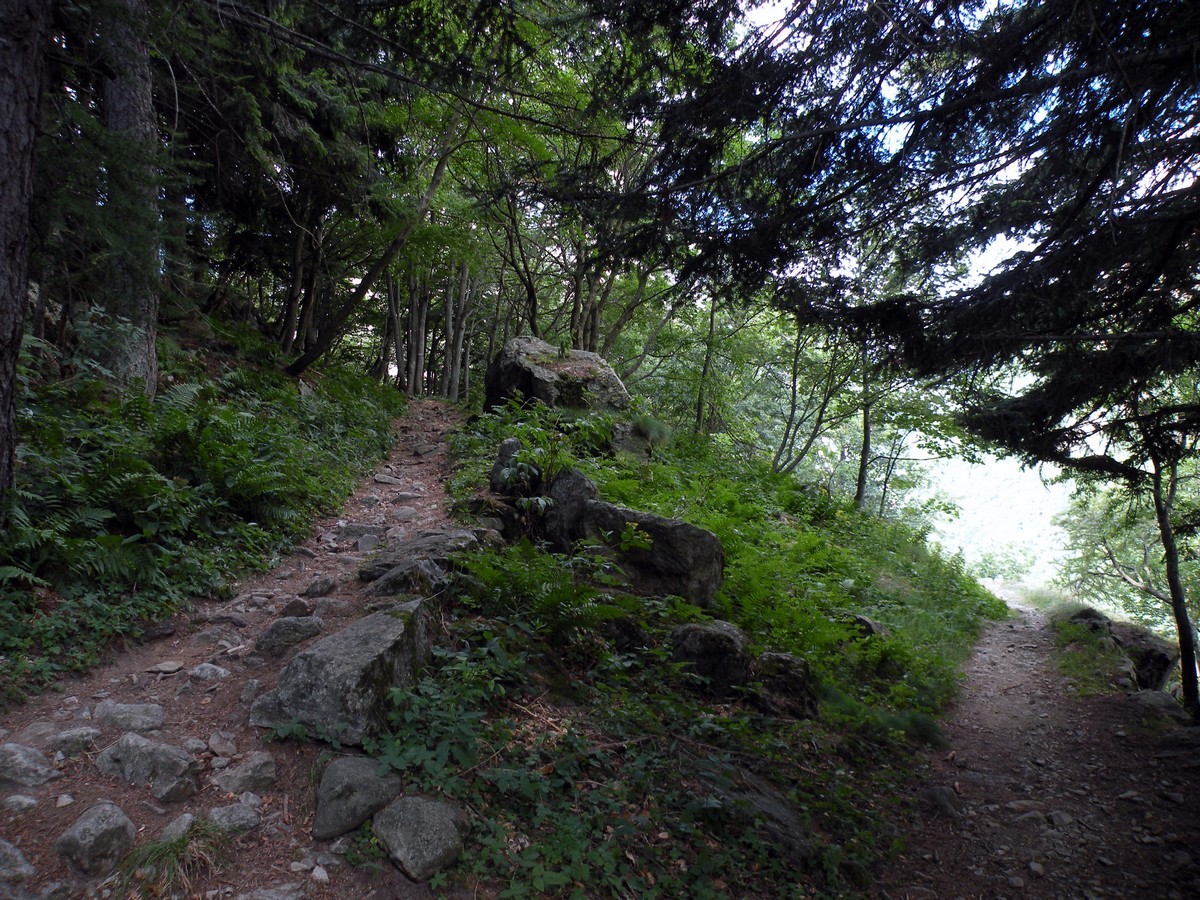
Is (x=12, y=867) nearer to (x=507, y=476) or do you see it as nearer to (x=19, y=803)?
(x=19, y=803)

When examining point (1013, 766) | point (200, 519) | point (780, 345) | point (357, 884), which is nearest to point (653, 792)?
point (357, 884)

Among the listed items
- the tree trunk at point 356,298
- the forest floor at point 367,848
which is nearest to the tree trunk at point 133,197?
the forest floor at point 367,848

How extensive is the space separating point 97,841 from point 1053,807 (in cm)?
659

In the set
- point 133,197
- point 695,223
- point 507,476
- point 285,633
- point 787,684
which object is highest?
point 695,223

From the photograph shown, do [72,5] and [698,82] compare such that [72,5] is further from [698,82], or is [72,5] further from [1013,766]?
[1013,766]

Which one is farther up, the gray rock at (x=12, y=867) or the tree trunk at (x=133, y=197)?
the tree trunk at (x=133, y=197)

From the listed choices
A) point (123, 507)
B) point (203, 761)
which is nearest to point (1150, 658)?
point (203, 761)

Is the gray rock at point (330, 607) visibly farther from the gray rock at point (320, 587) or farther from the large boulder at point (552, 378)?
the large boulder at point (552, 378)

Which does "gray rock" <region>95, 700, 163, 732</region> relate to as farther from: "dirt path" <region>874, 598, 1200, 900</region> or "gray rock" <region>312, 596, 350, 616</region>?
"dirt path" <region>874, 598, 1200, 900</region>

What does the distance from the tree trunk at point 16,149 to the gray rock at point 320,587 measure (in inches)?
72.5

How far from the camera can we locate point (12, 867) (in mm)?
2131

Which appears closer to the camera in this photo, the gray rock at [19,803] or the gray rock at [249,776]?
the gray rock at [19,803]

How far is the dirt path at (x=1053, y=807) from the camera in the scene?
4.06 m

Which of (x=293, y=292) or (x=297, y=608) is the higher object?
(x=293, y=292)
